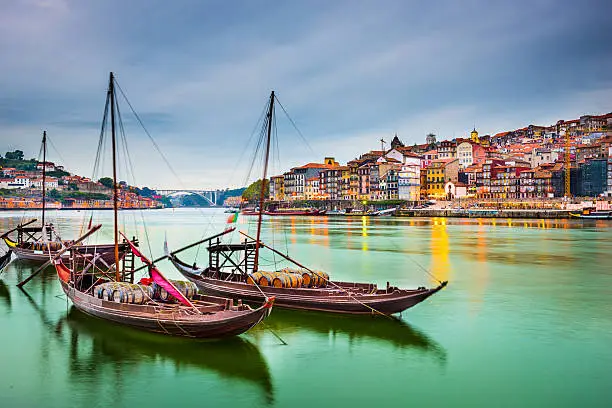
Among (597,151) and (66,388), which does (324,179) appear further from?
(66,388)

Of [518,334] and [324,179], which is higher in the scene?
[324,179]

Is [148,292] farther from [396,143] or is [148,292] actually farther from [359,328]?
[396,143]

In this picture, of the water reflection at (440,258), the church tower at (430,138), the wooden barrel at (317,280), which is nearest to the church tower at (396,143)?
the church tower at (430,138)

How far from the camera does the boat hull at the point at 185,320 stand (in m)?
Answer: 13.8

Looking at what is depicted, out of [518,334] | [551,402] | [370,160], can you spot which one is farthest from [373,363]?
[370,160]

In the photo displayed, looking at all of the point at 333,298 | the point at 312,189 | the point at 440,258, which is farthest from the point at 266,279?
the point at 312,189

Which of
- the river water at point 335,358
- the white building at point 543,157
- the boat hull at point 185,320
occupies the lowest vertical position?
the river water at point 335,358

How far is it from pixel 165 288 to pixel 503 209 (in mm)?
110403

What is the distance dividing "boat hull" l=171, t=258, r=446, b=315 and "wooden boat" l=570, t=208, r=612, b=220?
93286 millimetres

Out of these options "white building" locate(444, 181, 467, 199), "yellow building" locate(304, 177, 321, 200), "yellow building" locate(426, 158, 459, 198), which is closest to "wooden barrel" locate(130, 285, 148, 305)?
"white building" locate(444, 181, 467, 199)

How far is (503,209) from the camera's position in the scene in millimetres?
115750

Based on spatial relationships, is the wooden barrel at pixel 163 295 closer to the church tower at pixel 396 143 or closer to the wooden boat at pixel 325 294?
the wooden boat at pixel 325 294

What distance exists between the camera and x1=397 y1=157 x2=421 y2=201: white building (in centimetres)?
12488

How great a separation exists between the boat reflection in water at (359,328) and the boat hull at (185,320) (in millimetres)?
2225
